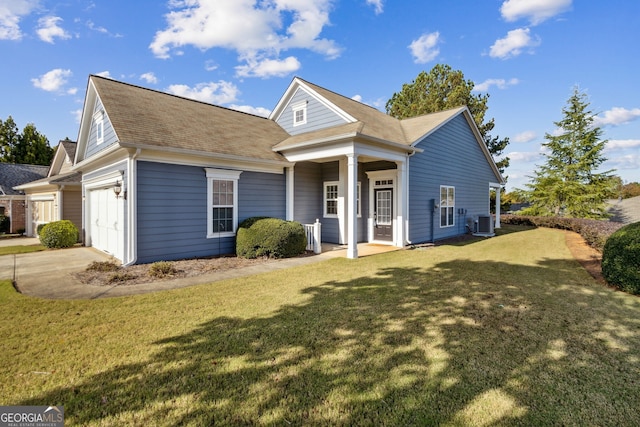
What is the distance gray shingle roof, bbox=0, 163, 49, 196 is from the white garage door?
52.4 feet

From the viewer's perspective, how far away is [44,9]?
8875 millimetres

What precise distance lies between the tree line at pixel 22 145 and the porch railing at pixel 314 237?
37.1m

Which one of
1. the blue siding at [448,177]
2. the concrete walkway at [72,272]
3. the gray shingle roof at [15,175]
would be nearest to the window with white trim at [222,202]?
the concrete walkway at [72,272]

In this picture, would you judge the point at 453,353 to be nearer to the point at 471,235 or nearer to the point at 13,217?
the point at 471,235

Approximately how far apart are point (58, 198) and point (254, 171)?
1161 centimetres

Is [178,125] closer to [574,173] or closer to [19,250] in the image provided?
[19,250]

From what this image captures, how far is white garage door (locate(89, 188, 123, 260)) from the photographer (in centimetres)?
902

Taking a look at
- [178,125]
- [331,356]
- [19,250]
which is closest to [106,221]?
[178,125]

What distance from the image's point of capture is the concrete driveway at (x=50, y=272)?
5.61m

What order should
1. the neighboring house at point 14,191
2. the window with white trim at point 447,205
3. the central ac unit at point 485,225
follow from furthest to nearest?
the neighboring house at point 14,191, the central ac unit at point 485,225, the window with white trim at point 447,205

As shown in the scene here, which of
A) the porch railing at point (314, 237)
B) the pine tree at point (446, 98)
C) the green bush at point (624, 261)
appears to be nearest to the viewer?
the green bush at point (624, 261)

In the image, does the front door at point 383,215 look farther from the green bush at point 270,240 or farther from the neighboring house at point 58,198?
the neighboring house at point 58,198

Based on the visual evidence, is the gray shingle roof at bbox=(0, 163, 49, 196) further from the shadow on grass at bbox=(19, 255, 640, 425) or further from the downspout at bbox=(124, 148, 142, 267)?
the shadow on grass at bbox=(19, 255, 640, 425)

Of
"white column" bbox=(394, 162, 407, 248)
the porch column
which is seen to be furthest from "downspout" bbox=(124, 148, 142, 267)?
"white column" bbox=(394, 162, 407, 248)
